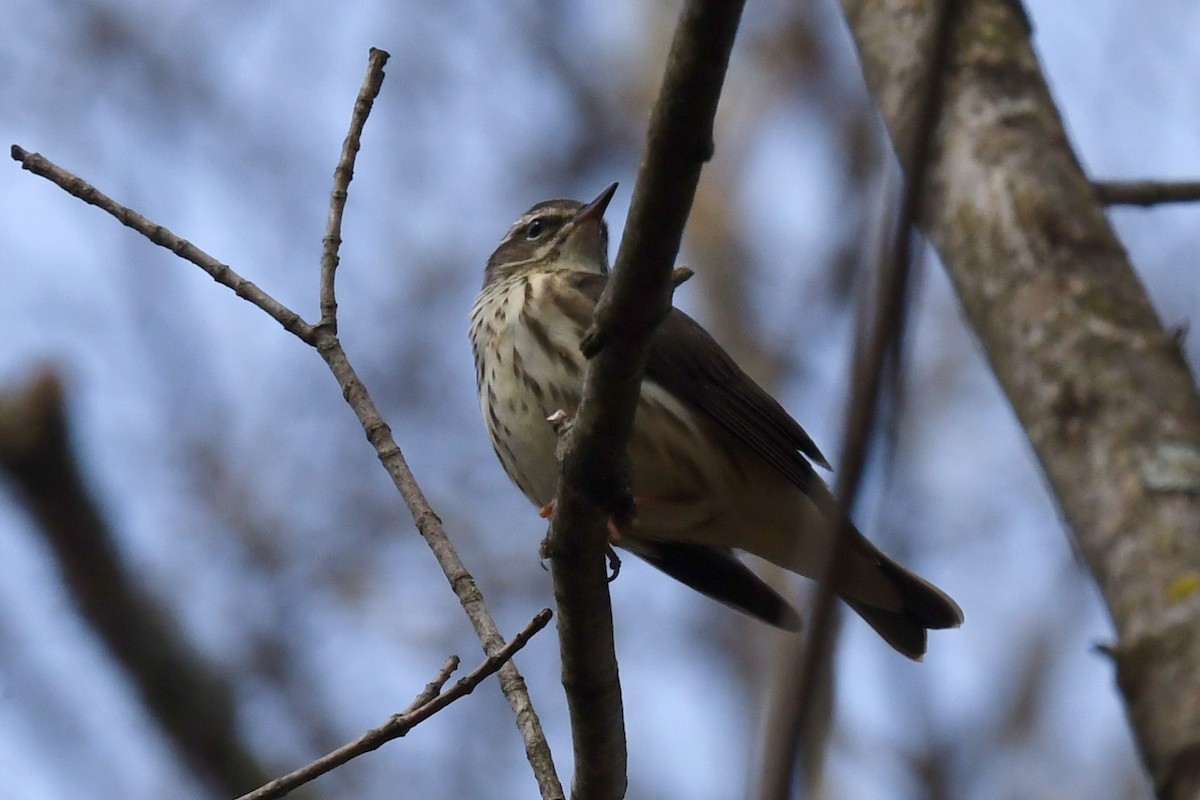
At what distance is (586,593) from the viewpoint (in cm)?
388

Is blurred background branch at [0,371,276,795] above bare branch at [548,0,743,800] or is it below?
above

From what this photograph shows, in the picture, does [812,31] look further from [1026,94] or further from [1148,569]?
[1148,569]

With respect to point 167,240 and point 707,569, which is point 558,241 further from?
point 167,240

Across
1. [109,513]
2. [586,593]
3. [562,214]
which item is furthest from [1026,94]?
[109,513]

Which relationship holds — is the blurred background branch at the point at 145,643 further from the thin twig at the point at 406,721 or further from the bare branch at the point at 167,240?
the thin twig at the point at 406,721

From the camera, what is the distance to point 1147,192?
4324 millimetres

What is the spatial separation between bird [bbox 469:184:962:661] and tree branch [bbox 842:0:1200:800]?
→ 6.01 ft

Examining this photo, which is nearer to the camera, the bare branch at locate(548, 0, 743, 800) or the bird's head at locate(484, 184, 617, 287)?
the bare branch at locate(548, 0, 743, 800)

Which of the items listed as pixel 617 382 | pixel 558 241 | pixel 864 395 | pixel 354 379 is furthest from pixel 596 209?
pixel 864 395

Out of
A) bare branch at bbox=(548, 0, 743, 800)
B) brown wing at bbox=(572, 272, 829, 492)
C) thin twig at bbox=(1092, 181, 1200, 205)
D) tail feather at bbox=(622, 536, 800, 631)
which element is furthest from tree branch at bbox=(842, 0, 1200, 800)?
tail feather at bbox=(622, 536, 800, 631)

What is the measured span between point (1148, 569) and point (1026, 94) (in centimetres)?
183

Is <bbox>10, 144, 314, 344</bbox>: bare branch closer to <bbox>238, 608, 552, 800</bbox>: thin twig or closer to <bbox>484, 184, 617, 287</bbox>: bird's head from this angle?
<bbox>238, 608, 552, 800</bbox>: thin twig

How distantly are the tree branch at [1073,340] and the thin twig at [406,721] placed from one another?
1.38 meters

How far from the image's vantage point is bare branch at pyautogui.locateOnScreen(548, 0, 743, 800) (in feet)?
9.01
